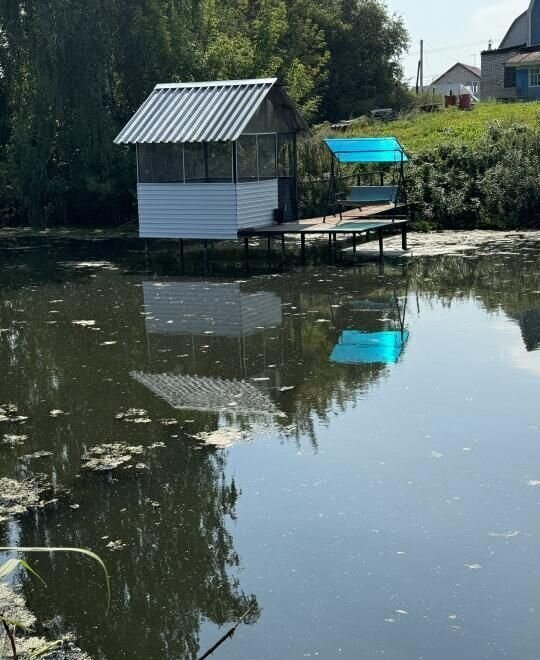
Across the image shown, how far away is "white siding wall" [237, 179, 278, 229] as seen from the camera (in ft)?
56.4

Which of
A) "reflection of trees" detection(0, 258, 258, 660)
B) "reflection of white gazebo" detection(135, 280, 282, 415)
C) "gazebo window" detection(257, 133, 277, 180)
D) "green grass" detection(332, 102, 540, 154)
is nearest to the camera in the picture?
"reflection of trees" detection(0, 258, 258, 660)

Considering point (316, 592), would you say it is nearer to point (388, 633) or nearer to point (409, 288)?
point (388, 633)

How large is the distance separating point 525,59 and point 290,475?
120 feet

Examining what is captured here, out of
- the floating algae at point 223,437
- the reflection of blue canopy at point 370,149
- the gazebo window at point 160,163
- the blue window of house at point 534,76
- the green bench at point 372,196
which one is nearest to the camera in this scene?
the floating algae at point 223,437

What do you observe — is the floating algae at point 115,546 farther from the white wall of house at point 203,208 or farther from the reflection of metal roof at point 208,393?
the white wall of house at point 203,208

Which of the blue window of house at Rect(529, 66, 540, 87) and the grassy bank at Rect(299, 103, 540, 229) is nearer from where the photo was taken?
the grassy bank at Rect(299, 103, 540, 229)

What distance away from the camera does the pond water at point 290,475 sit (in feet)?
15.2

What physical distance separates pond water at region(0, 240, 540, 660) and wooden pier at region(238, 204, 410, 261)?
4096mm

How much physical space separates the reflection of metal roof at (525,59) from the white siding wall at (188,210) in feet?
84.9

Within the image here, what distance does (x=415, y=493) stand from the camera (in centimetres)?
603

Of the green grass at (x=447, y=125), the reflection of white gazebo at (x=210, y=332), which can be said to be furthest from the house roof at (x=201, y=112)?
the green grass at (x=447, y=125)

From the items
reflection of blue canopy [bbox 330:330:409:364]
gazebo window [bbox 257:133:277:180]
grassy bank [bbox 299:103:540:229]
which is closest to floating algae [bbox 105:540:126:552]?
reflection of blue canopy [bbox 330:330:409:364]

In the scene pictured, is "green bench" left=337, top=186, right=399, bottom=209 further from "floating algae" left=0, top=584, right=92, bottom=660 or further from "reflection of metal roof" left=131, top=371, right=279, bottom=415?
"floating algae" left=0, top=584, right=92, bottom=660

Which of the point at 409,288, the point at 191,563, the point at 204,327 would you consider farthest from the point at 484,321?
the point at 191,563
